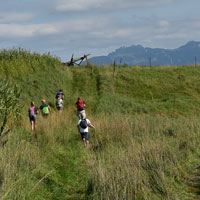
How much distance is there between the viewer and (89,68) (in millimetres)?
42312

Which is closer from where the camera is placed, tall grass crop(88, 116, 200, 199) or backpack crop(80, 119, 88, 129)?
tall grass crop(88, 116, 200, 199)

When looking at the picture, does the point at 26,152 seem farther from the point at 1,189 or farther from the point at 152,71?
the point at 152,71

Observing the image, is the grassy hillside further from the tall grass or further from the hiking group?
the hiking group

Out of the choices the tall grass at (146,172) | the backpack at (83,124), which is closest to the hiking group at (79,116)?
the backpack at (83,124)

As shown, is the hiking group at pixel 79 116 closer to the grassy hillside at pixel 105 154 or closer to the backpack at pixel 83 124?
the backpack at pixel 83 124

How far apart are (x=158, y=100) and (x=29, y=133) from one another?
19862mm

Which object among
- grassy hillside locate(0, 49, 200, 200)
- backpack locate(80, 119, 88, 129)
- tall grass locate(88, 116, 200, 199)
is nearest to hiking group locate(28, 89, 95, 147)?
backpack locate(80, 119, 88, 129)

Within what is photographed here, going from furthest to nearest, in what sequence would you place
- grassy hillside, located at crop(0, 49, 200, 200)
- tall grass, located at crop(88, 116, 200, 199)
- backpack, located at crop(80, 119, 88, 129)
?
backpack, located at crop(80, 119, 88, 129)
grassy hillside, located at crop(0, 49, 200, 200)
tall grass, located at crop(88, 116, 200, 199)

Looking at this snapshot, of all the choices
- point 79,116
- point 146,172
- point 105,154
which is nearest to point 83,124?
point 105,154

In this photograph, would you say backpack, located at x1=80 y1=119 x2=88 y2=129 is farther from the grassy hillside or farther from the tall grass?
the tall grass

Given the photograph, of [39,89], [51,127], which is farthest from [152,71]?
[51,127]

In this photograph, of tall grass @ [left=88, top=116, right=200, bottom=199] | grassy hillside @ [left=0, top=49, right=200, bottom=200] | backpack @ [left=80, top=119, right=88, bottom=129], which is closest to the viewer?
tall grass @ [left=88, top=116, right=200, bottom=199]

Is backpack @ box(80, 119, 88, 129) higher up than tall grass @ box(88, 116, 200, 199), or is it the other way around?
backpack @ box(80, 119, 88, 129)

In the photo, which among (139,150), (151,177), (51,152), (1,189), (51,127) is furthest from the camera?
(51,127)
